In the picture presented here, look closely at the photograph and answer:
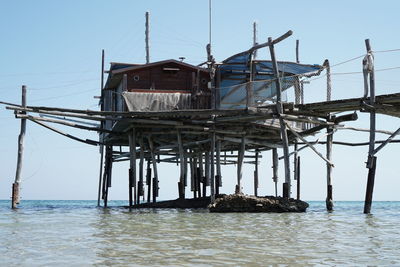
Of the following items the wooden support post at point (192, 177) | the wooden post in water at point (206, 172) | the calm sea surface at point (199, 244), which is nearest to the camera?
the calm sea surface at point (199, 244)

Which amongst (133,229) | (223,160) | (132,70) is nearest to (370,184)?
(133,229)

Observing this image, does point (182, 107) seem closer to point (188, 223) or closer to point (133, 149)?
point (133, 149)

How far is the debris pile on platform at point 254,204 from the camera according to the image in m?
26.1

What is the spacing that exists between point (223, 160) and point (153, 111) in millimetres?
13200

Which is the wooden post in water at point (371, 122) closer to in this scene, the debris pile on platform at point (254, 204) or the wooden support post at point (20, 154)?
the debris pile on platform at point (254, 204)

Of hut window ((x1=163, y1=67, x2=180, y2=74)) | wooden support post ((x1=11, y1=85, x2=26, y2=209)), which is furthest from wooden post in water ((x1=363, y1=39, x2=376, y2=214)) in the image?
wooden support post ((x1=11, y1=85, x2=26, y2=209))

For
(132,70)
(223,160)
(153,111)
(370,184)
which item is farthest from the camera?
(223,160)

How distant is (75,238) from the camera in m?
14.8

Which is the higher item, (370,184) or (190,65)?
(190,65)

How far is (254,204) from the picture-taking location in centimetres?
2642

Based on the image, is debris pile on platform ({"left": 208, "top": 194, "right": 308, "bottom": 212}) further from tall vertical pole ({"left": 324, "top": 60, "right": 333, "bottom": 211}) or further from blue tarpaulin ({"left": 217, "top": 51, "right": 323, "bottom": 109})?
blue tarpaulin ({"left": 217, "top": 51, "right": 323, "bottom": 109})

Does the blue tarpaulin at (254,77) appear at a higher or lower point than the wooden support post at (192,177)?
higher

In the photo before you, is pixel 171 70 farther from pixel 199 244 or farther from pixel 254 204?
pixel 199 244

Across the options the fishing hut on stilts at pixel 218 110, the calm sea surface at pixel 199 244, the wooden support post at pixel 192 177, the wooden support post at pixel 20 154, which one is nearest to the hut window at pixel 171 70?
the fishing hut on stilts at pixel 218 110
